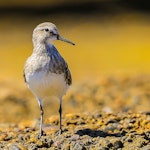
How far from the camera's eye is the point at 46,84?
9.16 metres

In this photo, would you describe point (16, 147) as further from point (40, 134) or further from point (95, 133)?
point (95, 133)

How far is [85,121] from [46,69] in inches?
56.2

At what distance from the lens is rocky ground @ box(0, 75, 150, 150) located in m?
8.80

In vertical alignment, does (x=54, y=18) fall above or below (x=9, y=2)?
below

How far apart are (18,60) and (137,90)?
1136 cm

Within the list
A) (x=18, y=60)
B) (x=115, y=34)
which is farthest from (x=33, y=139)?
(x=115, y=34)

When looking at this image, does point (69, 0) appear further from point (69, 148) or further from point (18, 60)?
point (69, 148)

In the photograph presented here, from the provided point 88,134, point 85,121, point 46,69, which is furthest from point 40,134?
point 85,121

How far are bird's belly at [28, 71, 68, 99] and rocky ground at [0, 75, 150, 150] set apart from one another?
0.57 meters

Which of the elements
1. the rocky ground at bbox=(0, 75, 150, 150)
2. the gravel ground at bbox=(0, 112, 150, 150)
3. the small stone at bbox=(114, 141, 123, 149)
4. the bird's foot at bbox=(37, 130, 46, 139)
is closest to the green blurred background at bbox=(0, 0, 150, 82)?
the rocky ground at bbox=(0, 75, 150, 150)

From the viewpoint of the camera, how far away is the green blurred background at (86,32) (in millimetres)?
24913

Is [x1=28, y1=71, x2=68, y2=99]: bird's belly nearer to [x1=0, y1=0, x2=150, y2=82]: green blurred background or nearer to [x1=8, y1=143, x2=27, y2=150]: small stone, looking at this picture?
[x1=8, y1=143, x2=27, y2=150]: small stone

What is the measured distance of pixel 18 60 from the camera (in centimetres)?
2617

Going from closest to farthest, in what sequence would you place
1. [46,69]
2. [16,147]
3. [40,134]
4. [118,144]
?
[118,144]
[16,147]
[46,69]
[40,134]
